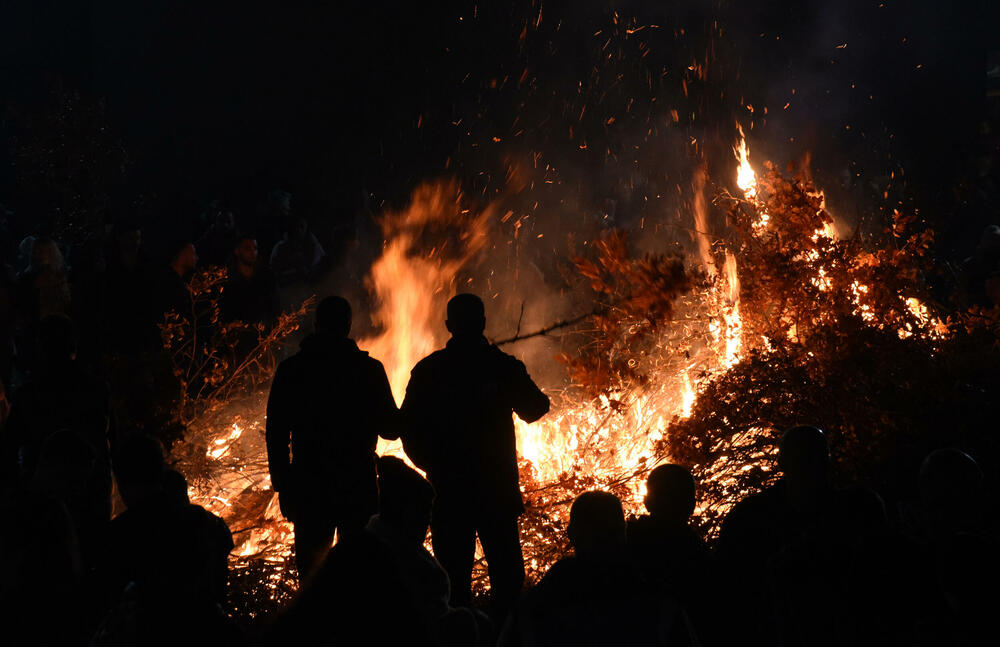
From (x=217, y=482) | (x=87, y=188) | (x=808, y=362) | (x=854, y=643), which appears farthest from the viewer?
(x=87, y=188)

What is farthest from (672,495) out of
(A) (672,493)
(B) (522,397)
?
(B) (522,397)

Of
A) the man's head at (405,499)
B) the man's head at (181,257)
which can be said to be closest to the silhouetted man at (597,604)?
the man's head at (405,499)

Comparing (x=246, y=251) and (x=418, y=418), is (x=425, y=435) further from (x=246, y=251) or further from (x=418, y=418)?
(x=246, y=251)

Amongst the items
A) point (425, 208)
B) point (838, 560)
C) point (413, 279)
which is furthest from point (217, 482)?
point (425, 208)

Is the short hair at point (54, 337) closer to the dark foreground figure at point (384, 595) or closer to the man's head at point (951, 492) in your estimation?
the dark foreground figure at point (384, 595)

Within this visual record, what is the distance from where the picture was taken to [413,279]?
745cm

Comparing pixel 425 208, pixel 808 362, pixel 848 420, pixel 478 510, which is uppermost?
pixel 425 208

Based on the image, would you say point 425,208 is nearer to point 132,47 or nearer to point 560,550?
point 132,47

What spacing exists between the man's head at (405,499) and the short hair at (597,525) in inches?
17.2

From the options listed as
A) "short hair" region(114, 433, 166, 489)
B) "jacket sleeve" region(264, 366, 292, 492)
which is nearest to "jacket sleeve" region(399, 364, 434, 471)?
"jacket sleeve" region(264, 366, 292, 492)

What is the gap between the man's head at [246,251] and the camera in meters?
8.05

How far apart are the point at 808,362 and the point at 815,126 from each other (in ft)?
33.2

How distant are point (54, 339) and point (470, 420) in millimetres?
2207

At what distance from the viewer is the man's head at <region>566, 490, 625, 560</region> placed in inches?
89.7
